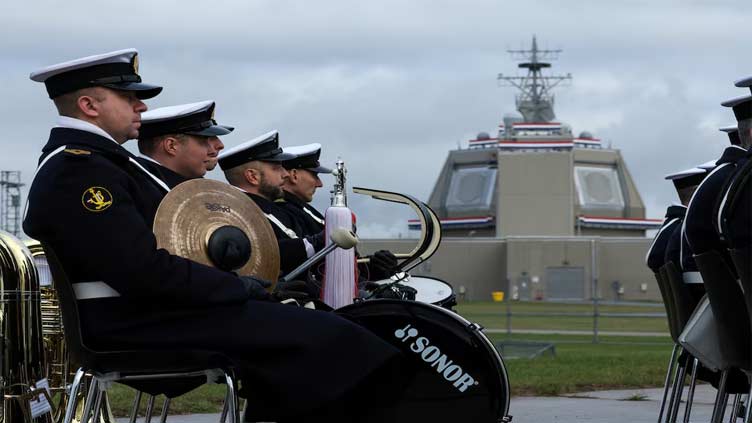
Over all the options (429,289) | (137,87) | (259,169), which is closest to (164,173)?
(137,87)

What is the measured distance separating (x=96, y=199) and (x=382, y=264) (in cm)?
264

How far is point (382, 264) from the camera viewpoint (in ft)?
23.8

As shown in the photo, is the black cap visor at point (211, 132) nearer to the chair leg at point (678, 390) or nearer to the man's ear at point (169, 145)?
the man's ear at point (169, 145)

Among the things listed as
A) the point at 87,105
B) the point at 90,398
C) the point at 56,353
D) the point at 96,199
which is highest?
the point at 87,105

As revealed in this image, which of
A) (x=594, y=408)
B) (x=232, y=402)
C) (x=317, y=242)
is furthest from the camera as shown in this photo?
(x=594, y=408)

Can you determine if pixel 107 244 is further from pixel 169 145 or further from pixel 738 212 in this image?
pixel 738 212

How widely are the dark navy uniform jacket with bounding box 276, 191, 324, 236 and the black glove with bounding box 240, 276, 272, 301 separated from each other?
357cm

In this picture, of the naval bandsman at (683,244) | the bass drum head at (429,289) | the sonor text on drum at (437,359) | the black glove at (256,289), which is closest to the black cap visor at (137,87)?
the black glove at (256,289)

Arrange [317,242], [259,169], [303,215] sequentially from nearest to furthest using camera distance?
[317,242], [259,169], [303,215]

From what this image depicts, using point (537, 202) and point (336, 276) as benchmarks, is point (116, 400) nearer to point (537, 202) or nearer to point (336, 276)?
point (336, 276)

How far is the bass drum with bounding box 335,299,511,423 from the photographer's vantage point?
507cm

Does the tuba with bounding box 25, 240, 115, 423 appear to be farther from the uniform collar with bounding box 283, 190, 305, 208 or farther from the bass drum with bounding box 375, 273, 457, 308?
the uniform collar with bounding box 283, 190, 305, 208

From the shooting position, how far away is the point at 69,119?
17.3 ft

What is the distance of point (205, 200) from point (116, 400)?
17.5ft
